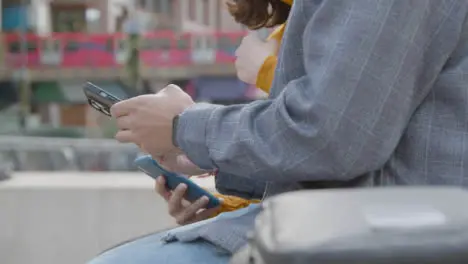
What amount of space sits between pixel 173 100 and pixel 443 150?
0.34 m

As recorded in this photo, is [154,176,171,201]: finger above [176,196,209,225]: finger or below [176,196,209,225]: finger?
above

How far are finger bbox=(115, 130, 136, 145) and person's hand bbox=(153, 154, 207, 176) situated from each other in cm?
11

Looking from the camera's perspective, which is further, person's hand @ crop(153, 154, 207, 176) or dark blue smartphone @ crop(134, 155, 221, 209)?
dark blue smartphone @ crop(134, 155, 221, 209)

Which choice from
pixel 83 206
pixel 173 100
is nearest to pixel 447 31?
pixel 173 100

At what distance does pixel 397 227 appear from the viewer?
0.56 m

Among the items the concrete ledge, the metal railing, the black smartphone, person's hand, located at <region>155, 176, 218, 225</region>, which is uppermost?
the black smartphone

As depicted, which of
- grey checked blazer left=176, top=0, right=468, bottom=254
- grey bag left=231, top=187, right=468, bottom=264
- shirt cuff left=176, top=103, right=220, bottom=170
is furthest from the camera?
shirt cuff left=176, top=103, right=220, bottom=170

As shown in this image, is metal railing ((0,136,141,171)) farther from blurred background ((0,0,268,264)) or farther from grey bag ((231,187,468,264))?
grey bag ((231,187,468,264))

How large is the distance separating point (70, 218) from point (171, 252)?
5.10ft

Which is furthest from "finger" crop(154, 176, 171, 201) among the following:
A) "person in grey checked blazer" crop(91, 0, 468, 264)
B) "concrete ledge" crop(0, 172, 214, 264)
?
"concrete ledge" crop(0, 172, 214, 264)

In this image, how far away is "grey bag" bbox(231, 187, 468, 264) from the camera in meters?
0.55

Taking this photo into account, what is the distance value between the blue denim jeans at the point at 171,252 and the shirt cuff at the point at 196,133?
0.33 ft

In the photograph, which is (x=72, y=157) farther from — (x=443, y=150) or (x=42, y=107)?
(x=42, y=107)

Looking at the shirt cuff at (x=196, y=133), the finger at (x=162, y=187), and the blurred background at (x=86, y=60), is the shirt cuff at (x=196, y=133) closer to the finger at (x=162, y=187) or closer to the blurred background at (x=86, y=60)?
the finger at (x=162, y=187)
